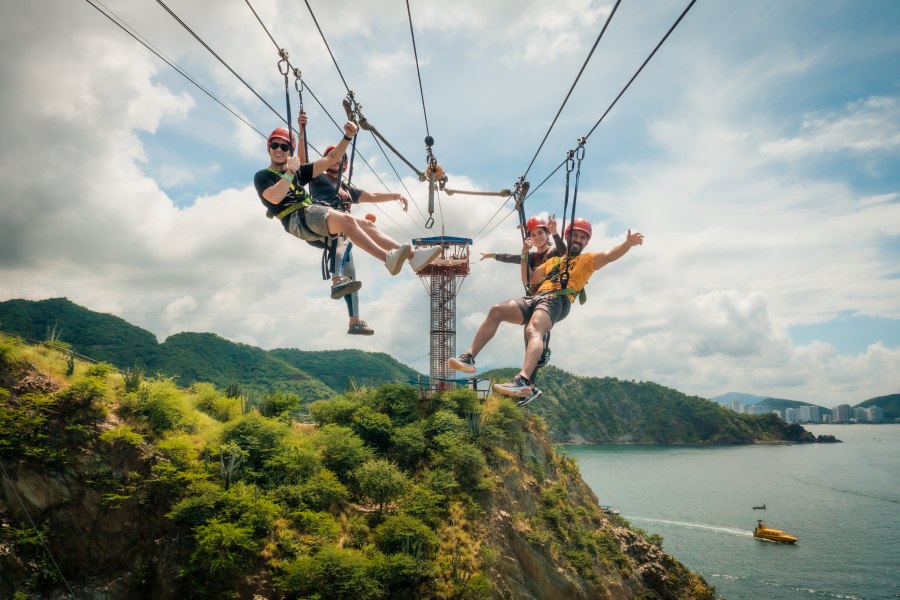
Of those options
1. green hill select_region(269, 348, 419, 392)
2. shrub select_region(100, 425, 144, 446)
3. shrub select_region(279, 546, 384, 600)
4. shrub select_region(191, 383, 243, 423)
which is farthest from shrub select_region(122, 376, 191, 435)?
green hill select_region(269, 348, 419, 392)

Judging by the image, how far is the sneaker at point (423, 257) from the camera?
4980 mm

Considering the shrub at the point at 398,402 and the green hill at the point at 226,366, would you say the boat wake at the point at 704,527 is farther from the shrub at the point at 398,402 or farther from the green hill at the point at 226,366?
the green hill at the point at 226,366

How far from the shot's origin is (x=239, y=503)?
1514cm

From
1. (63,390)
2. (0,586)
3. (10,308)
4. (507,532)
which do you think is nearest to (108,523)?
(0,586)

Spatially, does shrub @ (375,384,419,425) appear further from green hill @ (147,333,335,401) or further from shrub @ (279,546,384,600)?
green hill @ (147,333,335,401)

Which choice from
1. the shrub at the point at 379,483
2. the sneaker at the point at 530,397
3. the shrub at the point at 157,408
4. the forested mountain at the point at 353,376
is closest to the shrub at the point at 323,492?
the shrub at the point at 379,483

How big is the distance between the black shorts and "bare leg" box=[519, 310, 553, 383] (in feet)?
0.34

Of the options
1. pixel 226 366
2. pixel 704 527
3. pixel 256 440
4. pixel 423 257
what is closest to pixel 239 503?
pixel 256 440

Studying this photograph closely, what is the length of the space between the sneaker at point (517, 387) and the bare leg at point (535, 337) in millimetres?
73

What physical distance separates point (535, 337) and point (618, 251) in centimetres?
159

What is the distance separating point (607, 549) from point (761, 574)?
71.3 feet

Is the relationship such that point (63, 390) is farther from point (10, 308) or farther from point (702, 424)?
point (702, 424)

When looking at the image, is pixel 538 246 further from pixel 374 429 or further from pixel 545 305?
pixel 374 429

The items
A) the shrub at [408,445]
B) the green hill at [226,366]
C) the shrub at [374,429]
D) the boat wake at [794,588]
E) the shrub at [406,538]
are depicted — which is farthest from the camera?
the green hill at [226,366]
